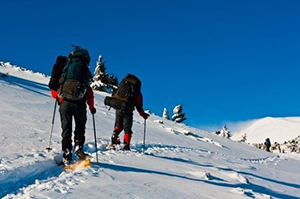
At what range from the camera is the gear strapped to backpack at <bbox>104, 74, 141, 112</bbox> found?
805 centimetres

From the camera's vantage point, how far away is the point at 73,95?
18.4 ft

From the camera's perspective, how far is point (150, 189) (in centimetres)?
490

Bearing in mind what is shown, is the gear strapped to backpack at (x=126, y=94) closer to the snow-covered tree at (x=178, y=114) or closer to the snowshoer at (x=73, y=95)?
the snowshoer at (x=73, y=95)

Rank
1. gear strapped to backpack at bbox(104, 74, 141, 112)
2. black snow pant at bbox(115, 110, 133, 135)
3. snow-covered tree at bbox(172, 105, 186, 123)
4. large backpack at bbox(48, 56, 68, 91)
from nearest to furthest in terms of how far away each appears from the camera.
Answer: large backpack at bbox(48, 56, 68, 91) → gear strapped to backpack at bbox(104, 74, 141, 112) → black snow pant at bbox(115, 110, 133, 135) → snow-covered tree at bbox(172, 105, 186, 123)

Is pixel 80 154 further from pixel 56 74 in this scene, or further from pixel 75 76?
pixel 56 74

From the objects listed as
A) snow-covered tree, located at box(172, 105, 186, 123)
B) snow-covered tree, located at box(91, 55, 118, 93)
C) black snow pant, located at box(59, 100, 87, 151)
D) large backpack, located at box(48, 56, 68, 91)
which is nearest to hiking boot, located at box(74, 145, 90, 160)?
black snow pant, located at box(59, 100, 87, 151)

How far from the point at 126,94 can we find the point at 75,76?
2554mm

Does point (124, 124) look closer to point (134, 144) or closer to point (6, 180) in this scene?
point (134, 144)

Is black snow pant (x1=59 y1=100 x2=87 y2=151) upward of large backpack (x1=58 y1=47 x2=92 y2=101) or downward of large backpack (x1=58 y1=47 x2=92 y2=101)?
downward

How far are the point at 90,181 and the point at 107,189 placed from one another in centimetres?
36

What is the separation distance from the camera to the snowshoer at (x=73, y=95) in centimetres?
560

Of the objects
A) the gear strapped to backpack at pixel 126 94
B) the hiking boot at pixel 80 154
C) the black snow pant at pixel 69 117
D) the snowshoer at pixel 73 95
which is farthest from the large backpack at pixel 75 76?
the gear strapped to backpack at pixel 126 94

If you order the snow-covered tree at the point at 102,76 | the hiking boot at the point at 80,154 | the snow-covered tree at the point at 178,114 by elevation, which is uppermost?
the snow-covered tree at the point at 102,76

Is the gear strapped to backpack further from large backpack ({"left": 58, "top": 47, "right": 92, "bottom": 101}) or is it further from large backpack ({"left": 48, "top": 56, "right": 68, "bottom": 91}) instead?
large backpack ({"left": 48, "top": 56, "right": 68, "bottom": 91})
